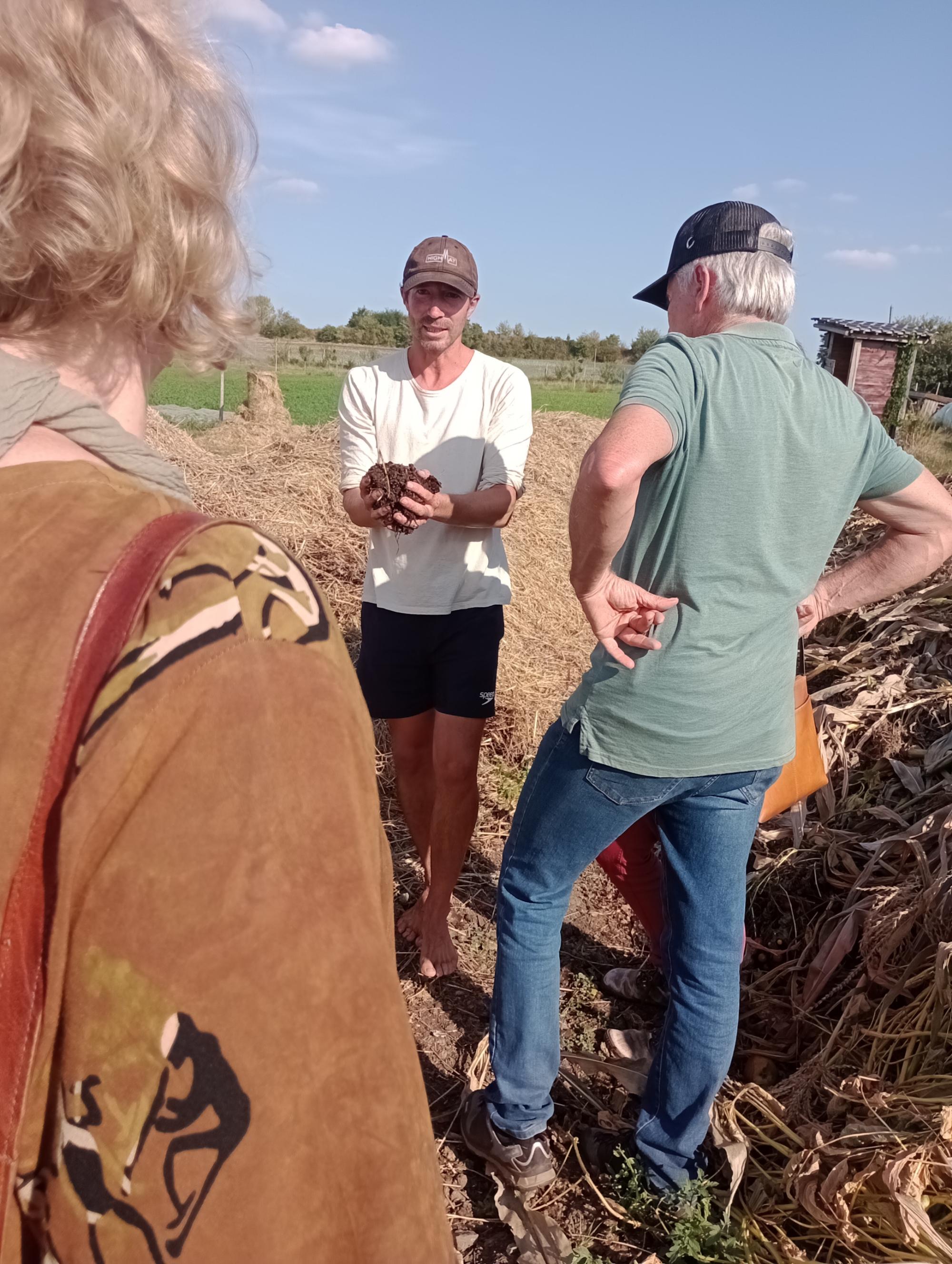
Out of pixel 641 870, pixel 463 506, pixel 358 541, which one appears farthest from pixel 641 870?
pixel 358 541

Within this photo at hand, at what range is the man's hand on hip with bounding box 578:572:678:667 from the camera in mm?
2100

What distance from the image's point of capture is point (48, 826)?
667mm

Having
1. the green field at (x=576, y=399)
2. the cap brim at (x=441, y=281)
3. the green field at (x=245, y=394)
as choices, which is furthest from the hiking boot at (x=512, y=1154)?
the green field at (x=576, y=399)

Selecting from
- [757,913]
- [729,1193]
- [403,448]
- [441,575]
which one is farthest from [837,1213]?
[403,448]

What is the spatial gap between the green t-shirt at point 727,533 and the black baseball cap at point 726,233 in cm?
20

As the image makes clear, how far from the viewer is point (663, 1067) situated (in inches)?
95.0

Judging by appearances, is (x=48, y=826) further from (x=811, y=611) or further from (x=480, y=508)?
(x=480, y=508)

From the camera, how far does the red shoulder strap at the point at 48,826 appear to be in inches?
26.1

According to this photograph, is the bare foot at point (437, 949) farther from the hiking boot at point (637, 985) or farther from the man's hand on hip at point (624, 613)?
the man's hand on hip at point (624, 613)

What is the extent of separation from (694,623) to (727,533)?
8.7 inches

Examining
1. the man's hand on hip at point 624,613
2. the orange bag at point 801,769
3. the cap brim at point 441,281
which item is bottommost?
the orange bag at point 801,769

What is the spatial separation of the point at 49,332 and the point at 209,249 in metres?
0.18

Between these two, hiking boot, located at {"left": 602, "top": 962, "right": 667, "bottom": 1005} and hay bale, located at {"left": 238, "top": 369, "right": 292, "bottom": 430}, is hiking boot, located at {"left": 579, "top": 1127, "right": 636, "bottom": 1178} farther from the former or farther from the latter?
hay bale, located at {"left": 238, "top": 369, "right": 292, "bottom": 430}

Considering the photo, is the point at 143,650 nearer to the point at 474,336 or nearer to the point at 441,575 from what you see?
the point at 441,575
